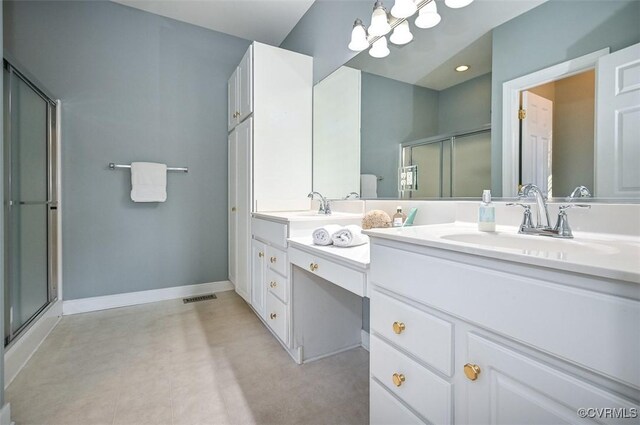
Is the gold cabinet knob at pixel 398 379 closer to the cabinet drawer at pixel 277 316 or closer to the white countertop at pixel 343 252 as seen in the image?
the white countertop at pixel 343 252

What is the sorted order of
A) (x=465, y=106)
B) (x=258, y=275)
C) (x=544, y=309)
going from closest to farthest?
(x=544, y=309) → (x=465, y=106) → (x=258, y=275)

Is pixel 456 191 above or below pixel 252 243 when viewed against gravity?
above

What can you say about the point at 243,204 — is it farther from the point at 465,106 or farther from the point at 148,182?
the point at 465,106

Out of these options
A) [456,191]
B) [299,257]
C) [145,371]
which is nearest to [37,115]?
[145,371]

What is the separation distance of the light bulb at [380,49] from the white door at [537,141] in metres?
0.87

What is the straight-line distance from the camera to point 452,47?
1.34 meters

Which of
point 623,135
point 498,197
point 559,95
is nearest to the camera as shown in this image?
point 623,135

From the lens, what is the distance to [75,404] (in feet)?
4.39

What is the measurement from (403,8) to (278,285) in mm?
1659

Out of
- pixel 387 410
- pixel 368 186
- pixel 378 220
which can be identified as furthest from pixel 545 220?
pixel 368 186

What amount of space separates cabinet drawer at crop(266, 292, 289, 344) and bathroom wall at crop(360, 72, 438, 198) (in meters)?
0.90

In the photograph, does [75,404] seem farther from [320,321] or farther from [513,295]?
[513,295]

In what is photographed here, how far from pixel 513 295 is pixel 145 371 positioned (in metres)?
1.82

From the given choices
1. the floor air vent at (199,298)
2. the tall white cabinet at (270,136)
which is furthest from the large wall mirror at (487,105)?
the floor air vent at (199,298)
